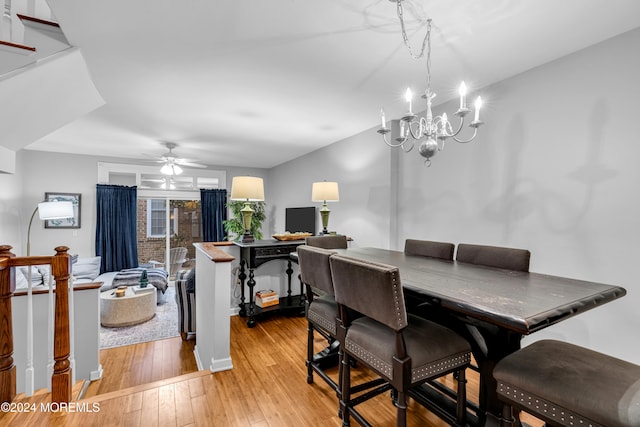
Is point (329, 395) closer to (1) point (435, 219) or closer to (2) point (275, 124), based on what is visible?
(1) point (435, 219)

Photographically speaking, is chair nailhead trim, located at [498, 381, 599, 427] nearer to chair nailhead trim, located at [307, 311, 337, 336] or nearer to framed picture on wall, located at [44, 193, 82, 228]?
chair nailhead trim, located at [307, 311, 337, 336]

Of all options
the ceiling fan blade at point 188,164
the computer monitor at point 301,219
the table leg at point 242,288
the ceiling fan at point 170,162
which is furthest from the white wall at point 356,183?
the ceiling fan blade at point 188,164

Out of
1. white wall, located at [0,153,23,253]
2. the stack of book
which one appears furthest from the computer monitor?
white wall, located at [0,153,23,253]

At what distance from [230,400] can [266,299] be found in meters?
1.68

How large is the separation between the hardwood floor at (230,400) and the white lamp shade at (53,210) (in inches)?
98.5

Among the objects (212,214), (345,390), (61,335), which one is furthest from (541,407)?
(212,214)

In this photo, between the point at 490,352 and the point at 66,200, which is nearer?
the point at 490,352

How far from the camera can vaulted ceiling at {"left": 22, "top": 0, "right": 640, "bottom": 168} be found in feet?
5.63

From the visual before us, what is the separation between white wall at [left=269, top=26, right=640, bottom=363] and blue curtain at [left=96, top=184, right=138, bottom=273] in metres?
5.72

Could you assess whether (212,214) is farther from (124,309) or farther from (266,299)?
(266,299)

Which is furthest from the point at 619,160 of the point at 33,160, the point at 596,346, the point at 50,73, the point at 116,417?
the point at 33,160

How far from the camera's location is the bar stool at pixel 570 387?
3.14 feet

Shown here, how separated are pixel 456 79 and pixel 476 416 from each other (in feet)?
8.40

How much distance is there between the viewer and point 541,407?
108cm
